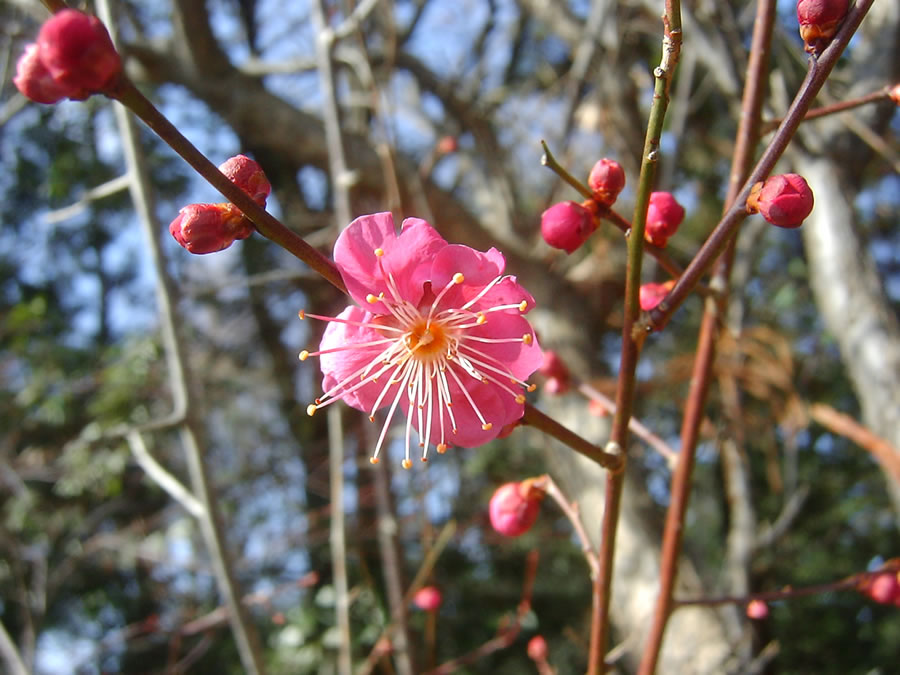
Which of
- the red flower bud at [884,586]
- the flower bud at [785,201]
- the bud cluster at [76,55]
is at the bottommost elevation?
the red flower bud at [884,586]

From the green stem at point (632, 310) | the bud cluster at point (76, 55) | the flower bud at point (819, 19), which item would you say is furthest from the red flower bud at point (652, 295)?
the bud cluster at point (76, 55)

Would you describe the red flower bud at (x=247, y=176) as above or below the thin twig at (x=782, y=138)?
above

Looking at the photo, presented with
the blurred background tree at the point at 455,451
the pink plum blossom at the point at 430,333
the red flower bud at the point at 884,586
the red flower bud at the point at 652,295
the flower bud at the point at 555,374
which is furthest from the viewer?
the blurred background tree at the point at 455,451

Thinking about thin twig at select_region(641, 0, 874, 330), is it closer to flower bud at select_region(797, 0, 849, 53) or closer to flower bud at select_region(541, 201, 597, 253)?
flower bud at select_region(797, 0, 849, 53)

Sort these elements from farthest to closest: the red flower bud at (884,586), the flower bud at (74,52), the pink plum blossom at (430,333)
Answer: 1. the red flower bud at (884,586)
2. the pink plum blossom at (430,333)
3. the flower bud at (74,52)

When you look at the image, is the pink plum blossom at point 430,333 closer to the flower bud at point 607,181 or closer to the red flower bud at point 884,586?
the flower bud at point 607,181

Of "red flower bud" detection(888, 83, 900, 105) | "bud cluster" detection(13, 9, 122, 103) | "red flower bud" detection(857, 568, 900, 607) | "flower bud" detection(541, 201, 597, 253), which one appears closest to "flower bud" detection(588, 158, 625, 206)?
"flower bud" detection(541, 201, 597, 253)
